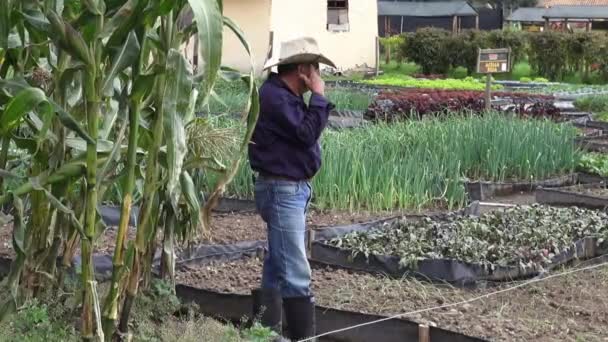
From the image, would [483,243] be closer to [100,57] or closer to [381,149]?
[381,149]

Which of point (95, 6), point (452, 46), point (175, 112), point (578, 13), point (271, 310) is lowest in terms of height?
point (271, 310)

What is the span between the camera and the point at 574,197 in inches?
329

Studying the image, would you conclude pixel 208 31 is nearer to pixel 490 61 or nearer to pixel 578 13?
pixel 490 61

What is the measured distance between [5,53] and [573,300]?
3.28 m

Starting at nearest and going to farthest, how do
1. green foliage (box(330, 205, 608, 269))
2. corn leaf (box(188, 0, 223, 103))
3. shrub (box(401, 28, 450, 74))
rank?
corn leaf (box(188, 0, 223, 103)), green foliage (box(330, 205, 608, 269)), shrub (box(401, 28, 450, 74))

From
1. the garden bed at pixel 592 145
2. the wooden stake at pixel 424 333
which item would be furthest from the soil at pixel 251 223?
the garden bed at pixel 592 145

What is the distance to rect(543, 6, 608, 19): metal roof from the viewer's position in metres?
37.9

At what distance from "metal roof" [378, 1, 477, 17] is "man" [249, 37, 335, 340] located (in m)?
34.9

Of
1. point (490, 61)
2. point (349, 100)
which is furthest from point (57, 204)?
point (349, 100)

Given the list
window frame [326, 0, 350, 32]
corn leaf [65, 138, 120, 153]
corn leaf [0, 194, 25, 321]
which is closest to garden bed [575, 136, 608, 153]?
corn leaf [65, 138, 120, 153]

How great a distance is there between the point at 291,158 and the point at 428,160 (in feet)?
13.7

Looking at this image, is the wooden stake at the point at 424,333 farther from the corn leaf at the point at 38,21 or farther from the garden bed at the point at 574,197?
the garden bed at the point at 574,197

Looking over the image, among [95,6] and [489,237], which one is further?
[489,237]

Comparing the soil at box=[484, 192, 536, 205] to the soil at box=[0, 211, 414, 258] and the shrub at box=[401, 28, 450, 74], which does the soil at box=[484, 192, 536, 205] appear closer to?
the soil at box=[0, 211, 414, 258]
